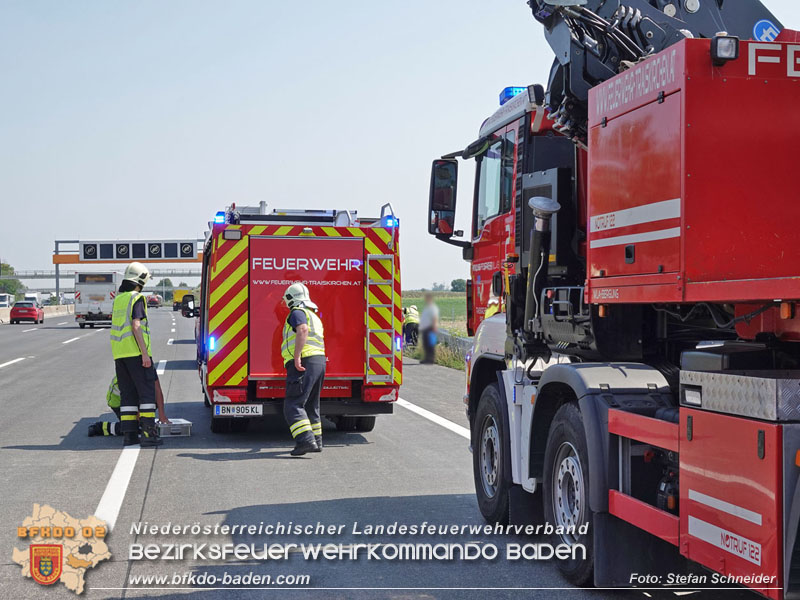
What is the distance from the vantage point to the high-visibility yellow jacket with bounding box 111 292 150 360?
431 inches

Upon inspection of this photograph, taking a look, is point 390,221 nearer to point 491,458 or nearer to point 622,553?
point 491,458

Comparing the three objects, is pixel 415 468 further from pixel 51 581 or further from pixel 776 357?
pixel 776 357

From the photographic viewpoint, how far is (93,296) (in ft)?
165

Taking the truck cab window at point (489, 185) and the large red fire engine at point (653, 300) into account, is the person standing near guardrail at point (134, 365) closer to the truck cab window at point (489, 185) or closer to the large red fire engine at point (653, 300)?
the truck cab window at point (489, 185)

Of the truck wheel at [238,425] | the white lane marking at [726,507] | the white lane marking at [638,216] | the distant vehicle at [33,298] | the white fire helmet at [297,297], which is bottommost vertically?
the truck wheel at [238,425]

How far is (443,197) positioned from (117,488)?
372 cm

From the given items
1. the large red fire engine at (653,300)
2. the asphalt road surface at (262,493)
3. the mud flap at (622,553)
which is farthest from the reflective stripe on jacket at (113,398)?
the mud flap at (622,553)

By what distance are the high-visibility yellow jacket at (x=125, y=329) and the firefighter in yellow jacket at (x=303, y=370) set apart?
1695mm

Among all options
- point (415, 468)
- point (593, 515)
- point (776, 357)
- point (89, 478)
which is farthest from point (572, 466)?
point (89, 478)

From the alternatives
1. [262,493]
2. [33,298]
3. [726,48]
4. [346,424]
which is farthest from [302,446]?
[33,298]

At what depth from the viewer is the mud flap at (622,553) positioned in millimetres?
5035

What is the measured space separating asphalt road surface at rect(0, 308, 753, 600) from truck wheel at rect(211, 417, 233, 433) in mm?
163

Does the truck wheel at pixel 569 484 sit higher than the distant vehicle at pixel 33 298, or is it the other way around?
the distant vehicle at pixel 33 298

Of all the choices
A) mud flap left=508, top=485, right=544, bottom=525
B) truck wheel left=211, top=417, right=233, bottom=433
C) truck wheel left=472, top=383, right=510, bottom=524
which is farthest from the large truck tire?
mud flap left=508, top=485, right=544, bottom=525
